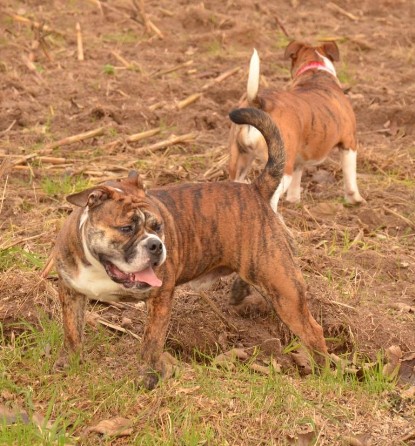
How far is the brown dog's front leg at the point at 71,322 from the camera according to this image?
4750mm

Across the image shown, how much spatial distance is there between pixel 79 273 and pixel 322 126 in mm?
3335

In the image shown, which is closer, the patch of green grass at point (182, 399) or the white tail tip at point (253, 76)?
the patch of green grass at point (182, 399)

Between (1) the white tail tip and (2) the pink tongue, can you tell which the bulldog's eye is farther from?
(1) the white tail tip

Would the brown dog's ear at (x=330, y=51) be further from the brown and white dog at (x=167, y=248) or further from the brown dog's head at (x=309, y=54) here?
the brown and white dog at (x=167, y=248)

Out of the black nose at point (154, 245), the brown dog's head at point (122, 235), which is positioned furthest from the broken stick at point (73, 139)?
the black nose at point (154, 245)

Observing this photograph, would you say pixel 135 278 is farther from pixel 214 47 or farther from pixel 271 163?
pixel 214 47

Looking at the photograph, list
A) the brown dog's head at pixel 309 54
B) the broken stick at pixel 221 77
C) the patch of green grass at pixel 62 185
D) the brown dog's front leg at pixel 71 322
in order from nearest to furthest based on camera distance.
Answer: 1. the brown dog's front leg at pixel 71 322
2. the patch of green grass at pixel 62 185
3. the brown dog's head at pixel 309 54
4. the broken stick at pixel 221 77

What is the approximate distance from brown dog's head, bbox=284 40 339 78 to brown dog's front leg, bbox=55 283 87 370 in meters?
4.15

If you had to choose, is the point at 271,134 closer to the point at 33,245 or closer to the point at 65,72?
the point at 33,245

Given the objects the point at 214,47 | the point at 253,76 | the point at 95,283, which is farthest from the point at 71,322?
the point at 214,47

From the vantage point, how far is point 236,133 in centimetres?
680

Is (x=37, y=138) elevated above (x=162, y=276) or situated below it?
below

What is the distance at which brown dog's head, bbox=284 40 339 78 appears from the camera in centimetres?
823

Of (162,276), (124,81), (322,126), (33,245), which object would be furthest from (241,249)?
(124,81)
